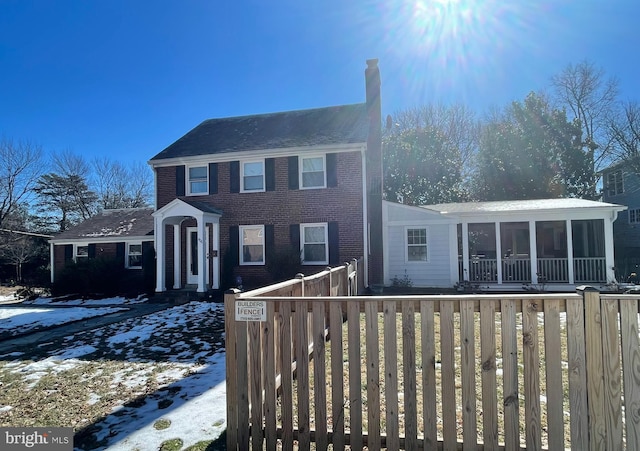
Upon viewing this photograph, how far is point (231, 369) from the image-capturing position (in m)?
2.93

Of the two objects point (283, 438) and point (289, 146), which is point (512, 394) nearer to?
point (283, 438)

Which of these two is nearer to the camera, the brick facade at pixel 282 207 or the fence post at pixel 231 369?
the fence post at pixel 231 369

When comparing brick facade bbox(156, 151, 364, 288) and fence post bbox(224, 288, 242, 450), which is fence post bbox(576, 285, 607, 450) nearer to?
fence post bbox(224, 288, 242, 450)

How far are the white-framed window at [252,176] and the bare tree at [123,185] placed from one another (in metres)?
26.7

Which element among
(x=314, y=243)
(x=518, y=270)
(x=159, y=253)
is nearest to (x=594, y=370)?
(x=314, y=243)

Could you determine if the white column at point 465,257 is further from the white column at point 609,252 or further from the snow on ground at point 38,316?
the snow on ground at point 38,316

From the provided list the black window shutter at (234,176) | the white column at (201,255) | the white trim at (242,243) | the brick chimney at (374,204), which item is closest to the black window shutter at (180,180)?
the black window shutter at (234,176)

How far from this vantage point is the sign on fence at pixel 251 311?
9.52 ft

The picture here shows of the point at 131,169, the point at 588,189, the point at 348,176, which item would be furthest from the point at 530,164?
the point at 131,169

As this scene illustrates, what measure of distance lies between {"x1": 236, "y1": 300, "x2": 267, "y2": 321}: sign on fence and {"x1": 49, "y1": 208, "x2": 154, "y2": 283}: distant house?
46.6 feet

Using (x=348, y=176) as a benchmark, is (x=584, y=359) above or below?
below

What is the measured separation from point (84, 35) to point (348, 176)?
31.2 feet

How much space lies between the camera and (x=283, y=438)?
2814 mm

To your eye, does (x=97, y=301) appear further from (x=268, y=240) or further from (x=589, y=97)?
(x=589, y=97)
